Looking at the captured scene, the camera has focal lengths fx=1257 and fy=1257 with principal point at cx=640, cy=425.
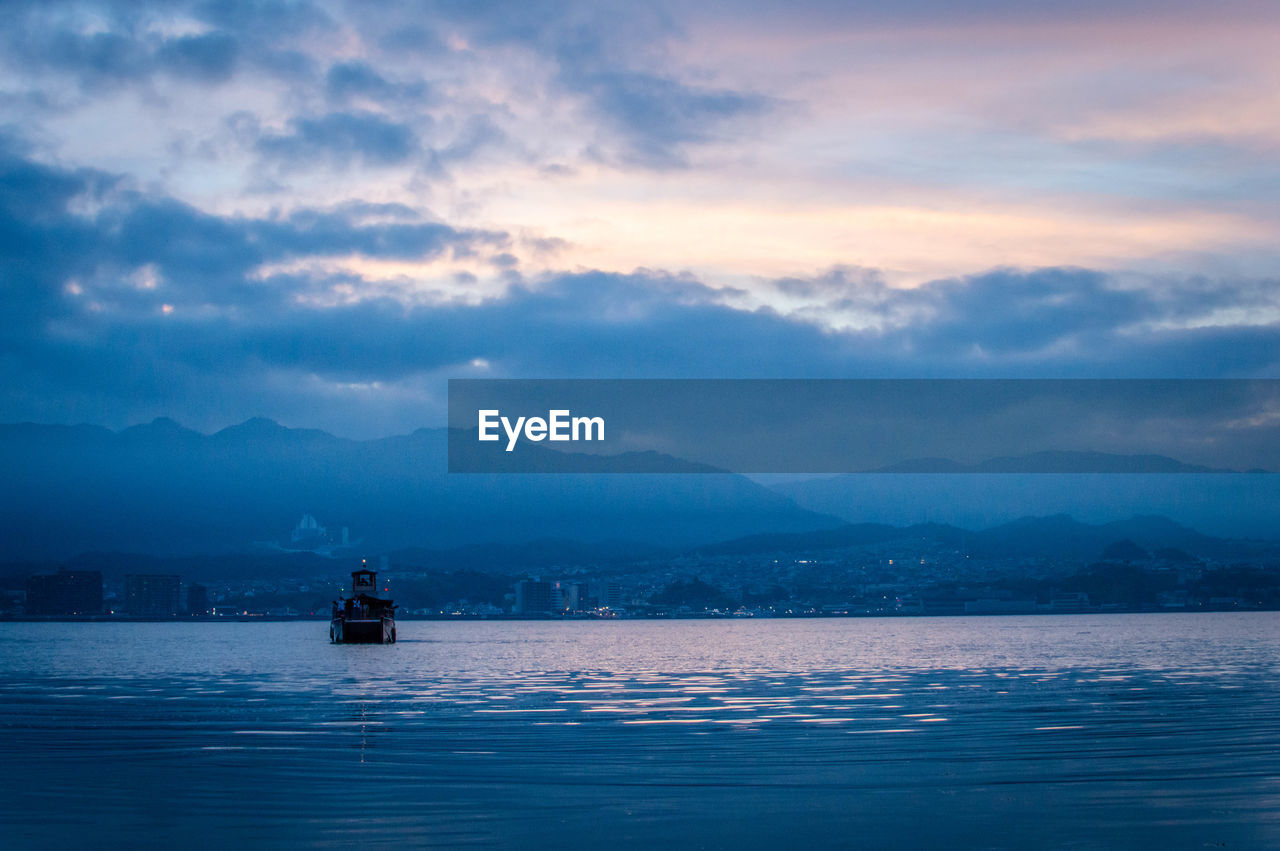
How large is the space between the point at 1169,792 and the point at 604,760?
460 inches

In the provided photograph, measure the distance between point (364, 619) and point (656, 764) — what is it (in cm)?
11055

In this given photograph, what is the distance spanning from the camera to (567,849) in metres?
18.1

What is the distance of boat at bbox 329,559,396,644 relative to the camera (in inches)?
5231

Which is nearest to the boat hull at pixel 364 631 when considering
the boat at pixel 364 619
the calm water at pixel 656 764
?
the boat at pixel 364 619

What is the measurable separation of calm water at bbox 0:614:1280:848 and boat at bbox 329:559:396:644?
75800 millimetres

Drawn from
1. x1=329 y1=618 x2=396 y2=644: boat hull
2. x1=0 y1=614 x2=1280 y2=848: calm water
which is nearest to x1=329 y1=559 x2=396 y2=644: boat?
x1=329 y1=618 x2=396 y2=644: boat hull

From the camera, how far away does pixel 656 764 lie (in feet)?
89.0

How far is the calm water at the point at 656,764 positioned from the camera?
763 inches

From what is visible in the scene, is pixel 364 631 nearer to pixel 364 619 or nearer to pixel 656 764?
pixel 364 619

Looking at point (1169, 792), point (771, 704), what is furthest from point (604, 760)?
point (771, 704)

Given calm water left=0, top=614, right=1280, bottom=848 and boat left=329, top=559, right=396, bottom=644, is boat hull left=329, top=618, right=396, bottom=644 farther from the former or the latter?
calm water left=0, top=614, right=1280, bottom=848

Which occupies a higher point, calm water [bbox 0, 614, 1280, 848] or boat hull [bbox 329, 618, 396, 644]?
calm water [bbox 0, 614, 1280, 848]

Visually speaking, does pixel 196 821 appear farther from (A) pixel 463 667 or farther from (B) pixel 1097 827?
(A) pixel 463 667

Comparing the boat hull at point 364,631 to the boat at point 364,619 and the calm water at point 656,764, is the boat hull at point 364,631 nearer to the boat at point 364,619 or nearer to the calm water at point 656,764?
the boat at point 364,619
